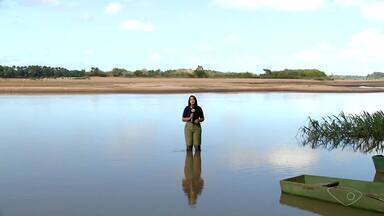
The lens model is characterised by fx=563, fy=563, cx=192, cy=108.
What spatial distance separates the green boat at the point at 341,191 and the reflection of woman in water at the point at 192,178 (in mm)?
1447

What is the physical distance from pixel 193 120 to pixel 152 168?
149 centimetres

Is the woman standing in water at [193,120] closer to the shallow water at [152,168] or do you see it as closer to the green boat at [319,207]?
the shallow water at [152,168]

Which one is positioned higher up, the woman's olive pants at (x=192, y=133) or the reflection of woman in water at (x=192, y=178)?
the woman's olive pants at (x=192, y=133)

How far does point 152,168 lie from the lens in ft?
37.2

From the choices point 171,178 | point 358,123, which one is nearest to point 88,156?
point 171,178

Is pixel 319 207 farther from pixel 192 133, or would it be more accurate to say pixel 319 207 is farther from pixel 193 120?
pixel 192 133

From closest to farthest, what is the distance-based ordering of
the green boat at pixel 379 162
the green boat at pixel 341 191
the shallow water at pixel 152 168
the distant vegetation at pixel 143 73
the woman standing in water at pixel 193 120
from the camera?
the green boat at pixel 341 191
the shallow water at pixel 152 168
the green boat at pixel 379 162
the woman standing in water at pixel 193 120
the distant vegetation at pixel 143 73

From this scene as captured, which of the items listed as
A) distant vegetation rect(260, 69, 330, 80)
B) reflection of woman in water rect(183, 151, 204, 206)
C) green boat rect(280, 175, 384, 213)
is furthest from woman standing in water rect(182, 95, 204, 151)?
distant vegetation rect(260, 69, 330, 80)

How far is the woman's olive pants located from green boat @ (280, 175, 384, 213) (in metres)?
3.79

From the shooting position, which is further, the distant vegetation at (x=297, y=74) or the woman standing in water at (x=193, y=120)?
the distant vegetation at (x=297, y=74)

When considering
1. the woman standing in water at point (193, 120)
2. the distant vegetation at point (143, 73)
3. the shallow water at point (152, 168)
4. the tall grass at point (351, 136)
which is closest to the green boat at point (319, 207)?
the shallow water at point (152, 168)

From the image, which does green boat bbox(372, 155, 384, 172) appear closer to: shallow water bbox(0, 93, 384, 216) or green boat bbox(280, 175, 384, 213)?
shallow water bbox(0, 93, 384, 216)

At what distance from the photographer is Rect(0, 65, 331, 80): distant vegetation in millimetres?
72500

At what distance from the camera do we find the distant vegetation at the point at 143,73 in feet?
238
